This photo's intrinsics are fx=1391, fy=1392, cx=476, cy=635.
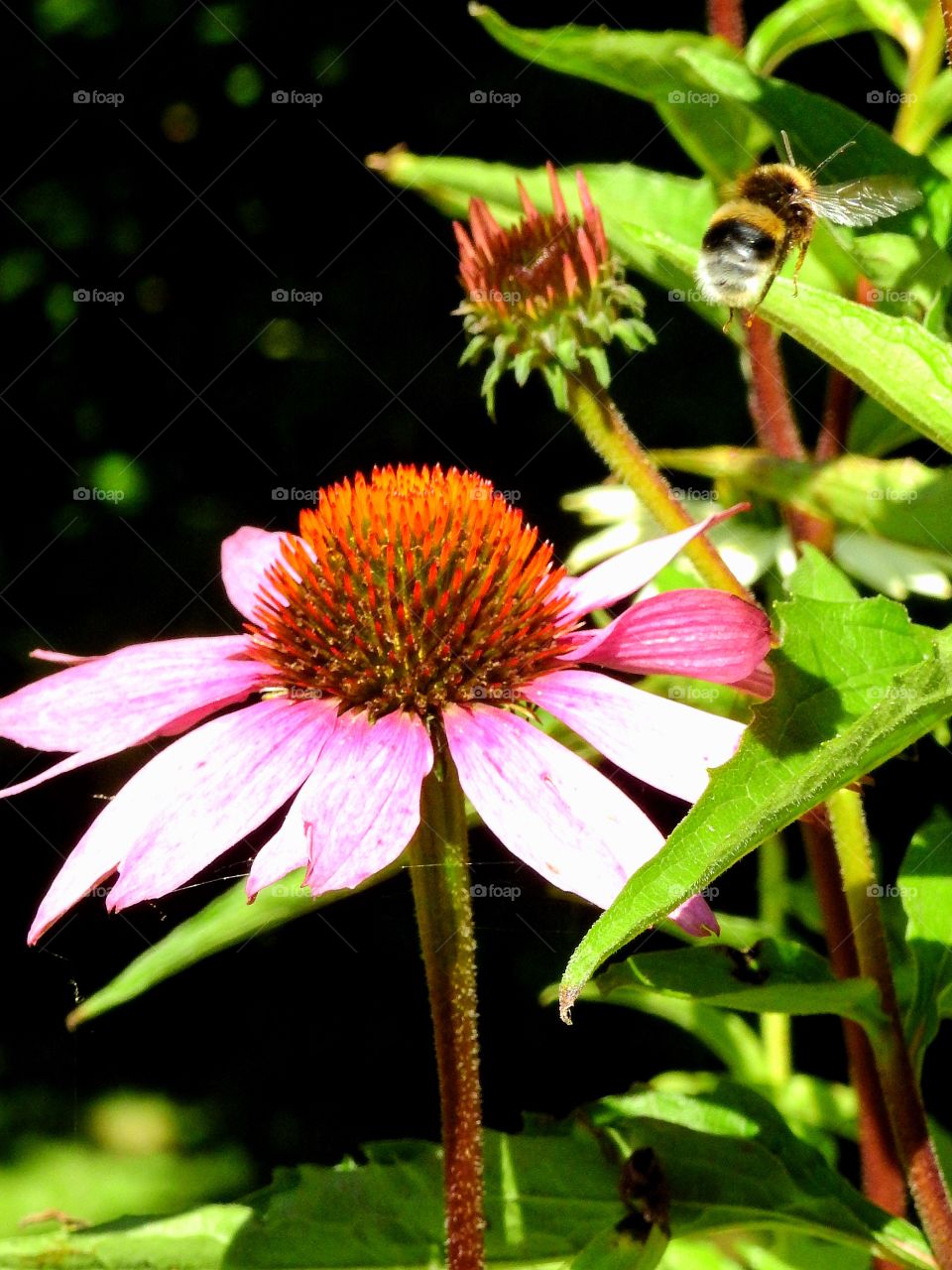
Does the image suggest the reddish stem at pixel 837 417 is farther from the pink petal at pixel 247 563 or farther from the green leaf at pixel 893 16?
the pink petal at pixel 247 563

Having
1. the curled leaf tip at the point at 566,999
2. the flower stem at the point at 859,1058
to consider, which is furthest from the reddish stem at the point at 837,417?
the curled leaf tip at the point at 566,999

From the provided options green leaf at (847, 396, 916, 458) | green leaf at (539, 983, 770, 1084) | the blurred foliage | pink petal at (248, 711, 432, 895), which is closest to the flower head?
pink petal at (248, 711, 432, 895)

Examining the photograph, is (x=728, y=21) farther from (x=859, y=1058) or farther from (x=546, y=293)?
(x=859, y=1058)

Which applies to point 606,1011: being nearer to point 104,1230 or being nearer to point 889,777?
point 889,777

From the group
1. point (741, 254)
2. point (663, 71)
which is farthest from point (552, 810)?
point (663, 71)

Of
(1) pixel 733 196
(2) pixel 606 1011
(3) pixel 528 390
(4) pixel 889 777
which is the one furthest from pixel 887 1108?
(3) pixel 528 390
